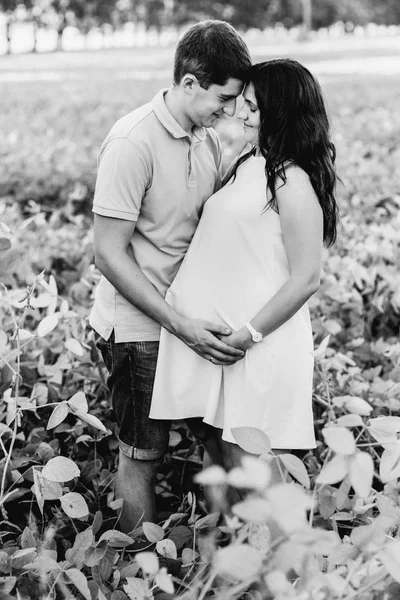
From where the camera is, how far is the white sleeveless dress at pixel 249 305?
2.39 meters

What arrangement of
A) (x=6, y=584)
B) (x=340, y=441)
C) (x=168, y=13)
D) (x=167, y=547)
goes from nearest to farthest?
(x=340, y=441) < (x=6, y=584) < (x=167, y=547) < (x=168, y=13)

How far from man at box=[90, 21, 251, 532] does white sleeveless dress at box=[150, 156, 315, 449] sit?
0.07m

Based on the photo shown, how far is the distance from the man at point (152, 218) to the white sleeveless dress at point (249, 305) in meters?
0.07

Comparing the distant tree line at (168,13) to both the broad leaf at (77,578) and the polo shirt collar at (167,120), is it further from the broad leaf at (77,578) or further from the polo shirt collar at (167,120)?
the broad leaf at (77,578)

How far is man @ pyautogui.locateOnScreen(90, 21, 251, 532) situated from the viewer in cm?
239

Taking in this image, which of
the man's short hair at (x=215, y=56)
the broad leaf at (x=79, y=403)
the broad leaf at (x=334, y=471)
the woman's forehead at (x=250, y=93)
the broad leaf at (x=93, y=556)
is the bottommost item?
the broad leaf at (x=93, y=556)

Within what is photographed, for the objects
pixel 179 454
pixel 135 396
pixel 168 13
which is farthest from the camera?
pixel 168 13

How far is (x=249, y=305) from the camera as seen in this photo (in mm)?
2428

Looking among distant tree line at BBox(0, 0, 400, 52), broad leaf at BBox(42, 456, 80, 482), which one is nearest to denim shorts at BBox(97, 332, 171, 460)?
broad leaf at BBox(42, 456, 80, 482)

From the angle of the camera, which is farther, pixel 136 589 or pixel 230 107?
pixel 230 107

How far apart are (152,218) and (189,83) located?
428mm

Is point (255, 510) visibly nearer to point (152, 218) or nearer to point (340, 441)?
point (340, 441)

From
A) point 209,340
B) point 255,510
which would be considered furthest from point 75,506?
point 255,510

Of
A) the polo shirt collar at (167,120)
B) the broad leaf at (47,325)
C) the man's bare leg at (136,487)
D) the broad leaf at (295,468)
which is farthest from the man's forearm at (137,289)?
the broad leaf at (295,468)
